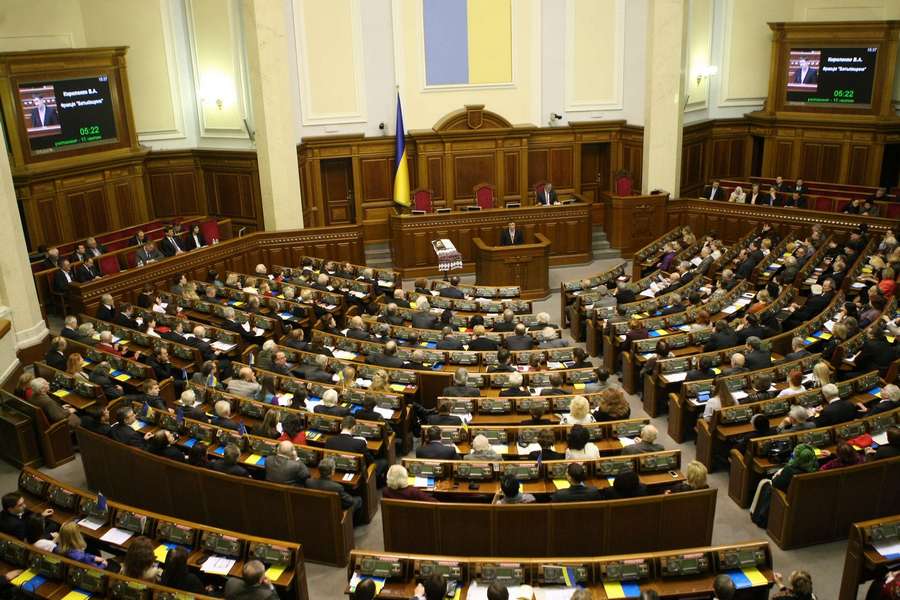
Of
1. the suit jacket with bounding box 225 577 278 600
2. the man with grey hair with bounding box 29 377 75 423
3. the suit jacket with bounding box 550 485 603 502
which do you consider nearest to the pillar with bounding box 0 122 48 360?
the man with grey hair with bounding box 29 377 75 423

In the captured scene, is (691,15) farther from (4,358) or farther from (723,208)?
(4,358)

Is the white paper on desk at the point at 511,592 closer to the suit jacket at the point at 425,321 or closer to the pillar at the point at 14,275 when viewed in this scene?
the suit jacket at the point at 425,321

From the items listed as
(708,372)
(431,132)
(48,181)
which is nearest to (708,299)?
(708,372)

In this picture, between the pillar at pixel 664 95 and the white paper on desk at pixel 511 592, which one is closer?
the white paper on desk at pixel 511 592

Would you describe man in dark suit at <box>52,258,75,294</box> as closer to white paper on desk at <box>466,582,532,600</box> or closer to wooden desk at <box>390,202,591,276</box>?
wooden desk at <box>390,202,591,276</box>

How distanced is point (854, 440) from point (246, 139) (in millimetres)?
16095

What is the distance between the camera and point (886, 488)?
8.71 meters

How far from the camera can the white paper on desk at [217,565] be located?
7363 mm

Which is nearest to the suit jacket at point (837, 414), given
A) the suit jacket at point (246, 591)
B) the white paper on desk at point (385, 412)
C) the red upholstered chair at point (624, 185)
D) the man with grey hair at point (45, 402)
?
the white paper on desk at point (385, 412)

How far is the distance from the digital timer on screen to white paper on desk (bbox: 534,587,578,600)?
16.5m

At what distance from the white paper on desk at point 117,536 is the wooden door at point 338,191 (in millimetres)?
14136

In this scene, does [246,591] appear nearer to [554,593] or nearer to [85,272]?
[554,593]

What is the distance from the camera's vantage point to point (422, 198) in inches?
827

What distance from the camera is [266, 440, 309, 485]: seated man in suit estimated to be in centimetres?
860
